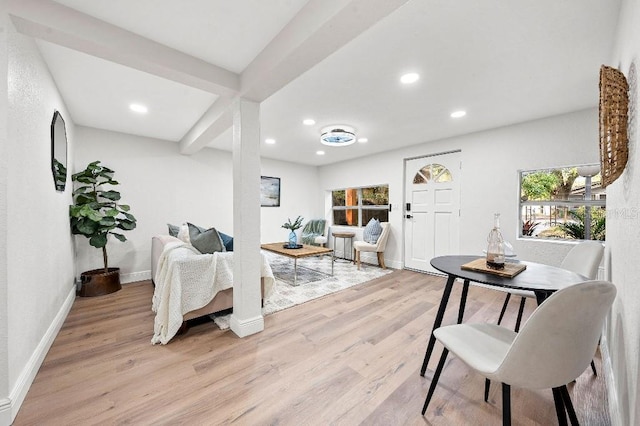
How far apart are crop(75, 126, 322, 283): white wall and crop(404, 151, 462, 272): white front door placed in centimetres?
344

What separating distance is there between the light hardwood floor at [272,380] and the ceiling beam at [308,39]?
2078 mm

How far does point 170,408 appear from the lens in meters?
1.35

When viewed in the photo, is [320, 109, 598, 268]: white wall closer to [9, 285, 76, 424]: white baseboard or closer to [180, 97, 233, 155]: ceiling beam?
[180, 97, 233, 155]: ceiling beam

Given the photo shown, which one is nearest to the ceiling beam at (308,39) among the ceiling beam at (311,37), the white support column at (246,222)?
the ceiling beam at (311,37)

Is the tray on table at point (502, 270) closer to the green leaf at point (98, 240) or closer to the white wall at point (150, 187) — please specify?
the green leaf at point (98, 240)

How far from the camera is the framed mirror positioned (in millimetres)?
2139

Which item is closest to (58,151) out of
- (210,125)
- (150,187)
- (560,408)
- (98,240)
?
(98,240)

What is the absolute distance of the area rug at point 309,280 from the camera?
9.27 ft

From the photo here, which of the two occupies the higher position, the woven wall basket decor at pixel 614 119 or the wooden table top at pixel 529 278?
the woven wall basket decor at pixel 614 119

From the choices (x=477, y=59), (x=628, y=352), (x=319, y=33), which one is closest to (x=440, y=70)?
(x=477, y=59)

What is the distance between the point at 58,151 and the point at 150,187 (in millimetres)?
1625

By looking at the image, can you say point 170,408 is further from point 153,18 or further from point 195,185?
point 195,185

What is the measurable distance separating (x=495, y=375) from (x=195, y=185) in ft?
15.3

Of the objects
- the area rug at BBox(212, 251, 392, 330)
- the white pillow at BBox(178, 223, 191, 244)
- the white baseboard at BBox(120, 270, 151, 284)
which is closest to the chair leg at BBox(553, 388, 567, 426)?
the area rug at BBox(212, 251, 392, 330)
